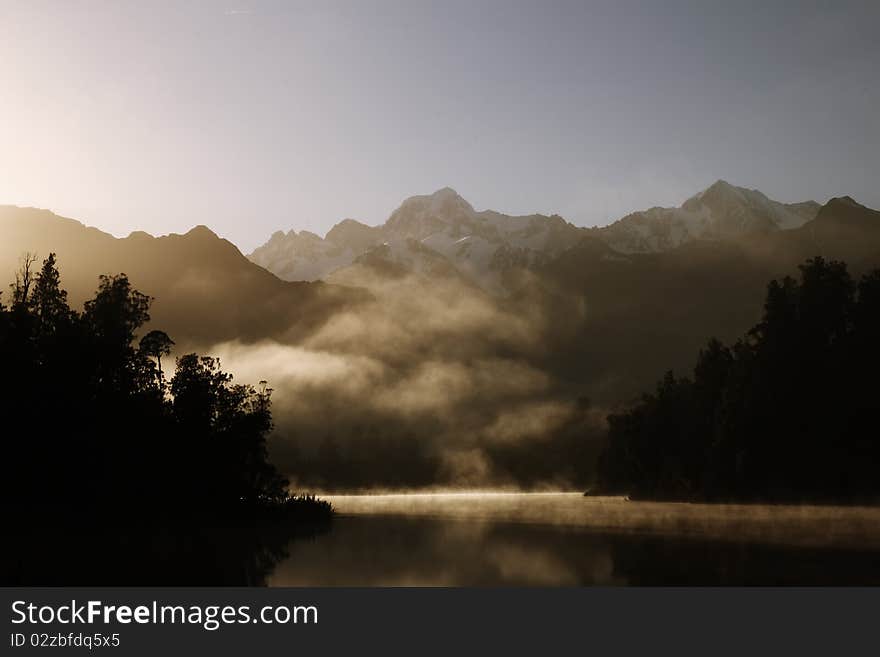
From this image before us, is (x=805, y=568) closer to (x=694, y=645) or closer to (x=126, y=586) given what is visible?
(x=694, y=645)

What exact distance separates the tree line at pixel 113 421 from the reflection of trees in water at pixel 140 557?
9058mm

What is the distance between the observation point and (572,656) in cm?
2911

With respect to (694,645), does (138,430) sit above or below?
above

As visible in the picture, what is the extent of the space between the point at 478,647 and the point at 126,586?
18.4 metres

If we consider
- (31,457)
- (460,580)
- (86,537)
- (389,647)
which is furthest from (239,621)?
(31,457)

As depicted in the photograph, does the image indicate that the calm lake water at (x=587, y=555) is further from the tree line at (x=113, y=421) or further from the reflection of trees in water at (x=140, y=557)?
the tree line at (x=113, y=421)

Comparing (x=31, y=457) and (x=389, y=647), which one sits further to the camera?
(x=31, y=457)

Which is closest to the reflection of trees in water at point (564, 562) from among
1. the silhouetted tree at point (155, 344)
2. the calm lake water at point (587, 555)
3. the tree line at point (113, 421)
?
the calm lake water at point (587, 555)

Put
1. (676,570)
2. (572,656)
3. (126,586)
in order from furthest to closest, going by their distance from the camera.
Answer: (676,570), (126,586), (572,656)

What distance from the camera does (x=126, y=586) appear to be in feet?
133

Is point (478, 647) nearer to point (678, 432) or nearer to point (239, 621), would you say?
point (239, 621)

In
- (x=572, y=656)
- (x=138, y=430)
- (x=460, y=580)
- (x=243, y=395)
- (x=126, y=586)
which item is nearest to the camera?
(x=572, y=656)

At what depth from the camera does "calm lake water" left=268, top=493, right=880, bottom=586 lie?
4603 centimetres

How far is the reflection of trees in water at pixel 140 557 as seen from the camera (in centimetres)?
4394
